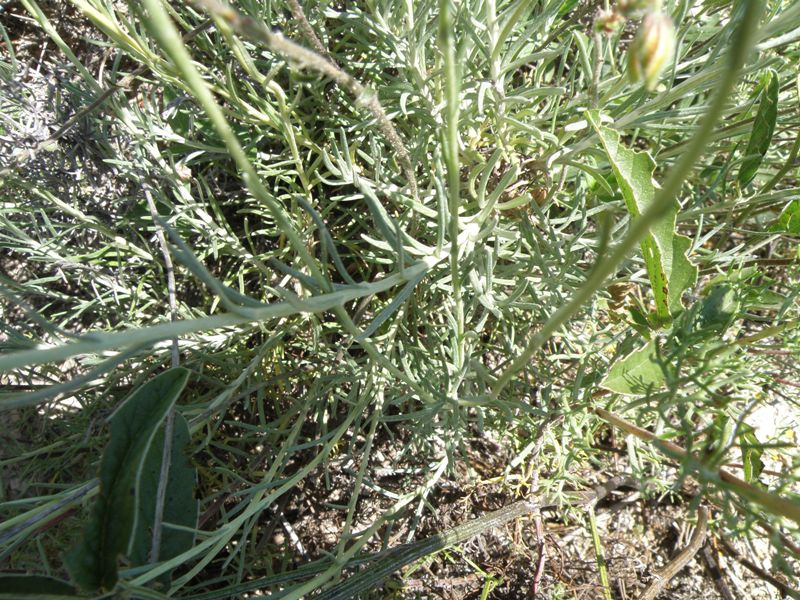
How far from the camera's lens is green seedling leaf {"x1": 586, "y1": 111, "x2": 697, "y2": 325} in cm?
79

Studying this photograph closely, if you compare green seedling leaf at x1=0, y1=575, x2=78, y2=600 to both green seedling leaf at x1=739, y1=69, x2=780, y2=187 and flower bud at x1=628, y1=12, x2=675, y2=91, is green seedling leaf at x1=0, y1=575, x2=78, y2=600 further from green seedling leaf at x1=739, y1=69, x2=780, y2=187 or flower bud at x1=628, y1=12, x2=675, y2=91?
green seedling leaf at x1=739, y1=69, x2=780, y2=187

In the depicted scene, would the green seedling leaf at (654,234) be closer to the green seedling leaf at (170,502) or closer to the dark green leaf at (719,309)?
the dark green leaf at (719,309)

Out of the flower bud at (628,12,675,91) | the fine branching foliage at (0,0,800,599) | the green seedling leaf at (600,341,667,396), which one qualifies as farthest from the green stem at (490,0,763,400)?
the green seedling leaf at (600,341,667,396)

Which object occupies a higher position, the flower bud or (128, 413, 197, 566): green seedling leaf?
the flower bud

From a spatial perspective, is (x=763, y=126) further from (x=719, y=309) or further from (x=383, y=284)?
(x=383, y=284)

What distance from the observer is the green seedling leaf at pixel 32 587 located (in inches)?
22.7

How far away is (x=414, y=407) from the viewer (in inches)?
46.8

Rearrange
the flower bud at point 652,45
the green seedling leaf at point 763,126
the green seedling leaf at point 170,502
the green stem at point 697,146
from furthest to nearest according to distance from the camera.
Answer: the green seedling leaf at point 763,126, the green seedling leaf at point 170,502, the flower bud at point 652,45, the green stem at point 697,146

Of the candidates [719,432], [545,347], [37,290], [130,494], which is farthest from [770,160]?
[37,290]

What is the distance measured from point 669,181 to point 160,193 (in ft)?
3.12

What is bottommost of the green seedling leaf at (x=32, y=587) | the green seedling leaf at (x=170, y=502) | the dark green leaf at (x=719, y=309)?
the green seedling leaf at (x=32, y=587)

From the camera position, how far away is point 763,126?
865mm

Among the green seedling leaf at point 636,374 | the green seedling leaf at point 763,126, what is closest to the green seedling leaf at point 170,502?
the green seedling leaf at point 636,374

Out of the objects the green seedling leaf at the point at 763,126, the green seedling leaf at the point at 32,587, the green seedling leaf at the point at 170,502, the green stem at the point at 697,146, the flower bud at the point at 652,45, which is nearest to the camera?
the green stem at the point at 697,146
